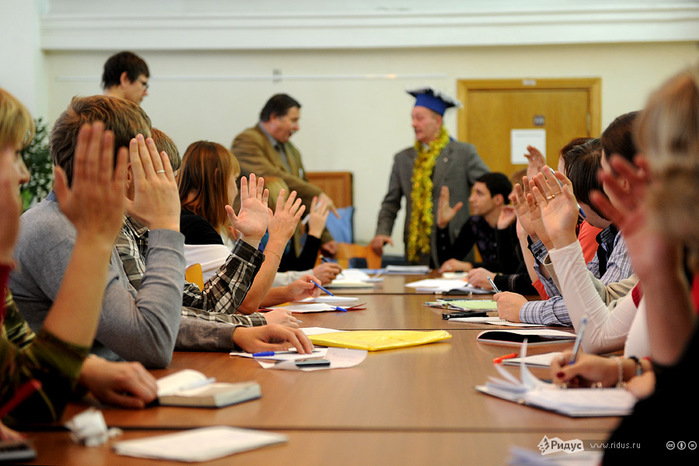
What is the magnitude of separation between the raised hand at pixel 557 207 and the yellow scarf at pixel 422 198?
3633mm

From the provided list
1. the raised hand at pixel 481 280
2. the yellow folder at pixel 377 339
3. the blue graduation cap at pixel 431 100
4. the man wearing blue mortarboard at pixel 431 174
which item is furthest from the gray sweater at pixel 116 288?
the blue graduation cap at pixel 431 100

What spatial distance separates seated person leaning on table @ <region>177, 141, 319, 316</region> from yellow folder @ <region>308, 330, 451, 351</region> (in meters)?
0.56

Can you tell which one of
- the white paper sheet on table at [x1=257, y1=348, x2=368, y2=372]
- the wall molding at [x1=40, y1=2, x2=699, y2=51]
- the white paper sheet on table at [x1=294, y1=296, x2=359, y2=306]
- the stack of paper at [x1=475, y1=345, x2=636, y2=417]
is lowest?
the white paper sheet on table at [x1=294, y1=296, x2=359, y2=306]

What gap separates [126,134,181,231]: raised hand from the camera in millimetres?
1513

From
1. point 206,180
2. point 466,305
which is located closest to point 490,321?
point 466,305

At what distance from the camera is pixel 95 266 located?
43.3 inches

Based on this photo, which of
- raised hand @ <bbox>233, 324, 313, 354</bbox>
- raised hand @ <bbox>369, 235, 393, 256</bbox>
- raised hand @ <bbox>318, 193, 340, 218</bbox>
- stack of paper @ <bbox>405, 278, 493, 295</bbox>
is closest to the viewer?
raised hand @ <bbox>233, 324, 313, 354</bbox>

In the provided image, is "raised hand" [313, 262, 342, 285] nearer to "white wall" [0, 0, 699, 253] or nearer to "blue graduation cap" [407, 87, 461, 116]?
"blue graduation cap" [407, 87, 461, 116]

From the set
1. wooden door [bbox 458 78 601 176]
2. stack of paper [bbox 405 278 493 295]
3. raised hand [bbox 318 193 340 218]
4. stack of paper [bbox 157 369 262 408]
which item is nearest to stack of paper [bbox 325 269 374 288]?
stack of paper [bbox 405 278 493 295]

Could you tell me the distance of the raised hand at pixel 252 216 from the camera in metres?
2.25

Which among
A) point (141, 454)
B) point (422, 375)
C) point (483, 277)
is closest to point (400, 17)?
point (483, 277)

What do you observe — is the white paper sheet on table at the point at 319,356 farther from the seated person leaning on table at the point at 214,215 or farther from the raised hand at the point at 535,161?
the raised hand at the point at 535,161

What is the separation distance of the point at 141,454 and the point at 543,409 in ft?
1.98

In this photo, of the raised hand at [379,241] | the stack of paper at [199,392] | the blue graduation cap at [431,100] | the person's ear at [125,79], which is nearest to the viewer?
the stack of paper at [199,392]
